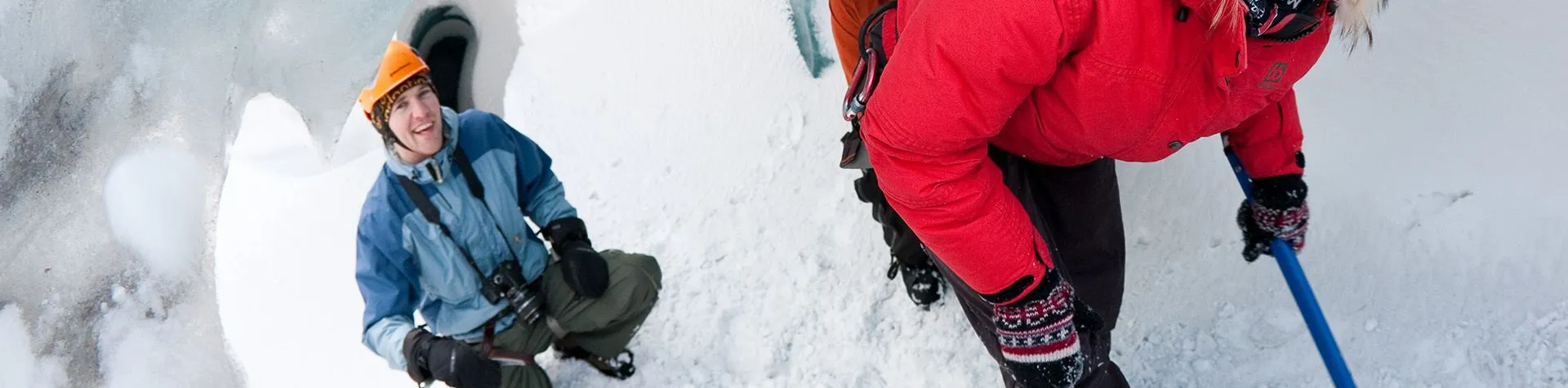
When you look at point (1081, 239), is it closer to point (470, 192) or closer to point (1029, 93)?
point (1029, 93)

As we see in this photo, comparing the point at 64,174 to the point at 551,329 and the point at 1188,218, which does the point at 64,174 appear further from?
the point at 1188,218

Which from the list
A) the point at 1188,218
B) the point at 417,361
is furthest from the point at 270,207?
the point at 1188,218

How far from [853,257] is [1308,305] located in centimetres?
138

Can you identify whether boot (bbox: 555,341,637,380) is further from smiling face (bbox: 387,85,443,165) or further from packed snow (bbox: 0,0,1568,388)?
smiling face (bbox: 387,85,443,165)

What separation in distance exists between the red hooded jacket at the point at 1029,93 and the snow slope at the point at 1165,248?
3.32 feet

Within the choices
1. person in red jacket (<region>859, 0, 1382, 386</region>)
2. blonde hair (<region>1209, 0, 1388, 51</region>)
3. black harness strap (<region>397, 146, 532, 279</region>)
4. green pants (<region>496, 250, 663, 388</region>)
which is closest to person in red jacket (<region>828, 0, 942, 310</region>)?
person in red jacket (<region>859, 0, 1382, 386</region>)

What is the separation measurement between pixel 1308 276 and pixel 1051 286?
3.97 feet

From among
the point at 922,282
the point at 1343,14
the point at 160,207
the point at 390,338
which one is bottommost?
the point at 922,282

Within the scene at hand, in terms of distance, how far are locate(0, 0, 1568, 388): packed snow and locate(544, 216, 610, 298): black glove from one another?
1.24ft

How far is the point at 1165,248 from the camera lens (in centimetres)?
268

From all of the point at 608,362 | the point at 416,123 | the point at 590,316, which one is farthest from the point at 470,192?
the point at 608,362

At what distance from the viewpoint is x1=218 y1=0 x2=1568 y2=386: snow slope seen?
7.48 ft

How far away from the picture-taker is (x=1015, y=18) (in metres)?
1.24

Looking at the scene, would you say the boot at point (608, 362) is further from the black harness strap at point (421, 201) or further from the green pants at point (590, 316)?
the black harness strap at point (421, 201)
